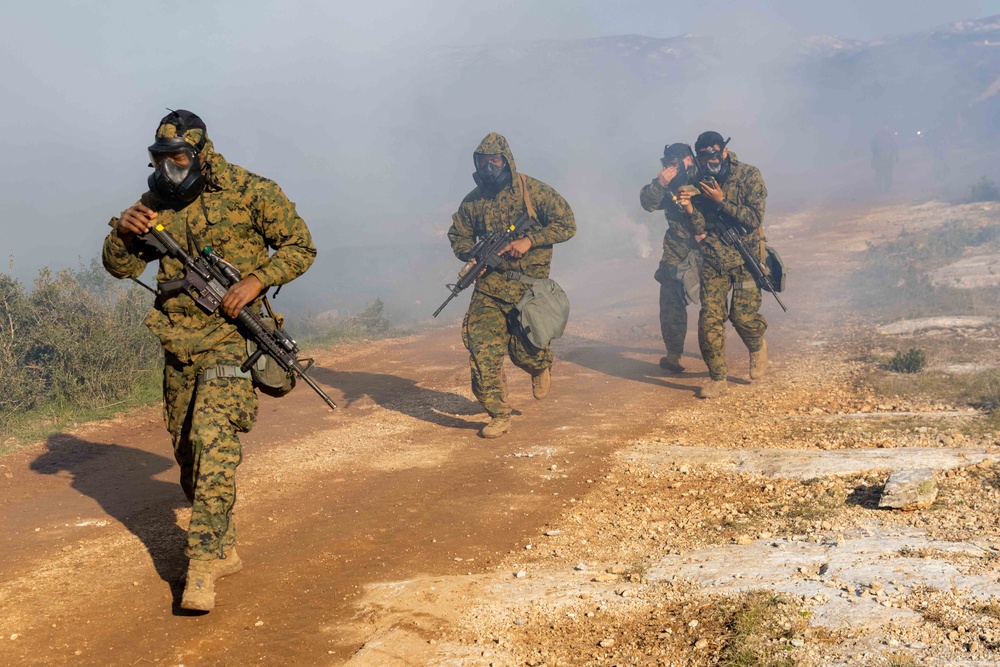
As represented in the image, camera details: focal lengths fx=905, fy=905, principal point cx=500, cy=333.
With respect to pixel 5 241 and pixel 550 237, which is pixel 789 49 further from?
pixel 550 237

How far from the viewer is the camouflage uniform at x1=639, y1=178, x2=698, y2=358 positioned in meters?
10.0

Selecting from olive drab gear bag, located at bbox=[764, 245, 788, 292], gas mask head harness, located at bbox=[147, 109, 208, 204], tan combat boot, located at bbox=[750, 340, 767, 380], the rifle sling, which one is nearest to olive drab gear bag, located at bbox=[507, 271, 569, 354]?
tan combat boot, located at bbox=[750, 340, 767, 380]

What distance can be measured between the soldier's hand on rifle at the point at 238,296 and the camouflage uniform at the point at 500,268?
331 centimetres

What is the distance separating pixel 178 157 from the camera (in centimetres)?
419

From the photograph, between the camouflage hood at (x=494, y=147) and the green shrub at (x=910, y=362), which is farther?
the green shrub at (x=910, y=362)

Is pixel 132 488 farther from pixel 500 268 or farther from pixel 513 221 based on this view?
pixel 513 221

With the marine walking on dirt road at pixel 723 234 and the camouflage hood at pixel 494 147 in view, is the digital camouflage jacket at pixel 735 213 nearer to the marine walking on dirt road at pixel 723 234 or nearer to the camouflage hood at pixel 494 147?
the marine walking on dirt road at pixel 723 234

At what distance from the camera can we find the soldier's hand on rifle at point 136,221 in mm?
4113

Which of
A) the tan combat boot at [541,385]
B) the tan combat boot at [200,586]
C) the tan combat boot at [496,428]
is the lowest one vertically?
the tan combat boot at [496,428]

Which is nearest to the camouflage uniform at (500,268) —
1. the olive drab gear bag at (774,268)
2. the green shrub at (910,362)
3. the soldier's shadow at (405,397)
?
the soldier's shadow at (405,397)

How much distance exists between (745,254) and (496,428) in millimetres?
3473

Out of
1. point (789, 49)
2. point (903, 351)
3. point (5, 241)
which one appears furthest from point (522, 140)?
point (903, 351)

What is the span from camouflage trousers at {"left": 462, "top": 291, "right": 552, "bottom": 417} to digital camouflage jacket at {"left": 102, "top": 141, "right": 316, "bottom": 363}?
2945 mm

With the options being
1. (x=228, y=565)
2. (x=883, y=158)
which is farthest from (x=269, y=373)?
(x=883, y=158)
